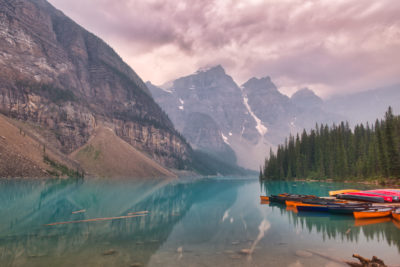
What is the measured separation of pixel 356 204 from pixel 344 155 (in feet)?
270

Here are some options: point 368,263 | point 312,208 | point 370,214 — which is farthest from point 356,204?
point 368,263

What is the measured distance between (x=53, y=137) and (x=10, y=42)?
7618cm

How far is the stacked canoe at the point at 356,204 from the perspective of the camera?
101 ft

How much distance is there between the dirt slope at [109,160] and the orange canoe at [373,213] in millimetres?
153107

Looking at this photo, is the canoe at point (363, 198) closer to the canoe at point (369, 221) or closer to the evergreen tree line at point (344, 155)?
the canoe at point (369, 221)

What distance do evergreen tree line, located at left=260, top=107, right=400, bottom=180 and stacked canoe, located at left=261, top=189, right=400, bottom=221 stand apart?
36111 millimetres

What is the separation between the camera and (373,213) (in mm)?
30766

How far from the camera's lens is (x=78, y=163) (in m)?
A: 165

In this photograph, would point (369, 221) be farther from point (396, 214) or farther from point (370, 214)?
point (396, 214)

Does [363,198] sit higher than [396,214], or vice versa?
[363,198]

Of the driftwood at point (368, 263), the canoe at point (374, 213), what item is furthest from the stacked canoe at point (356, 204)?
the driftwood at point (368, 263)

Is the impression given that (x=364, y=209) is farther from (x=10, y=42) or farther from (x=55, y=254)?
(x=10, y=42)

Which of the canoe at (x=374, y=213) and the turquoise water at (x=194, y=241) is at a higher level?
the canoe at (x=374, y=213)

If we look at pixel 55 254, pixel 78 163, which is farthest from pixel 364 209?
pixel 78 163
